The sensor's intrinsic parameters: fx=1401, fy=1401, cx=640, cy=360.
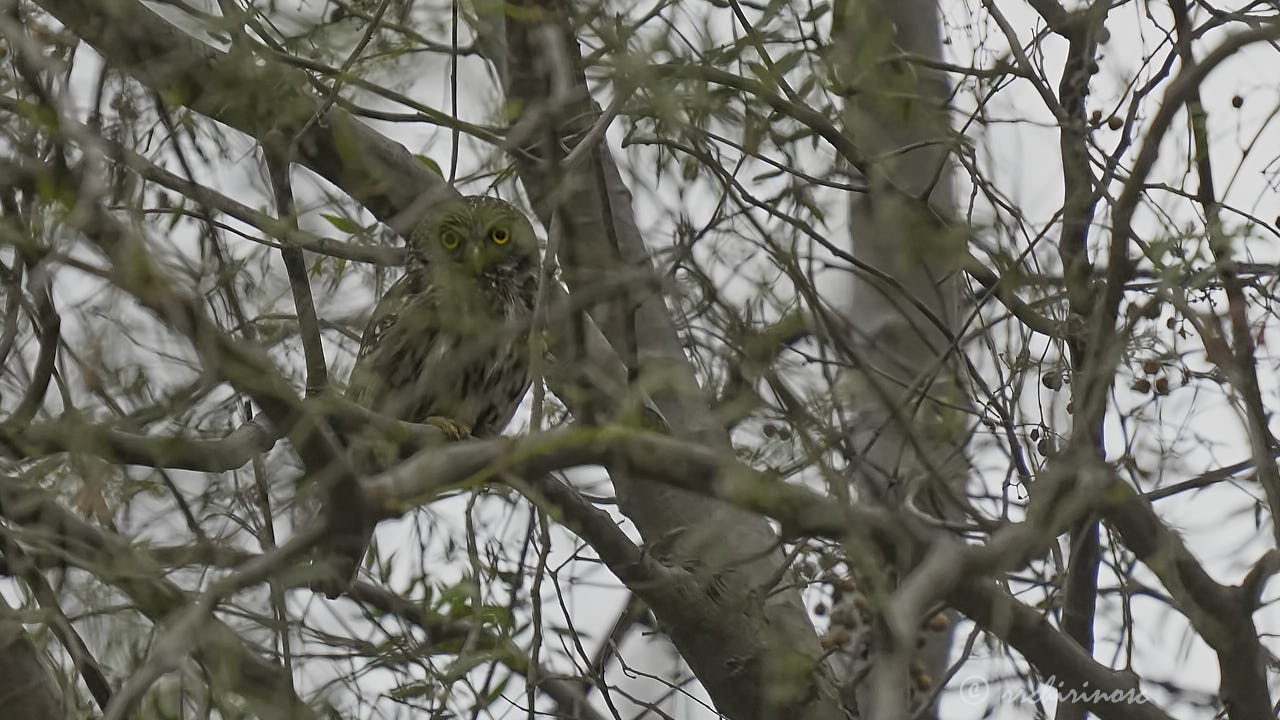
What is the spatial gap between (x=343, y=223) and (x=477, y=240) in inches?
50.6

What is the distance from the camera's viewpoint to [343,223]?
3.52 m

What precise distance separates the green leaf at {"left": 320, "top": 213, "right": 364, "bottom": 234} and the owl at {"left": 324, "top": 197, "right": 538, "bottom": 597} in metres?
0.27

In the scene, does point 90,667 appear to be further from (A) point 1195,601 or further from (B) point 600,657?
(A) point 1195,601

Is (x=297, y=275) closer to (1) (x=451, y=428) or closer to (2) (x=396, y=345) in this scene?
(1) (x=451, y=428)

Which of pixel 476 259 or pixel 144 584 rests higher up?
pixel 476 259

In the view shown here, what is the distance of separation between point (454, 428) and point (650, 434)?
1.85m

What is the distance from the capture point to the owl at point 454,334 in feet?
13.3

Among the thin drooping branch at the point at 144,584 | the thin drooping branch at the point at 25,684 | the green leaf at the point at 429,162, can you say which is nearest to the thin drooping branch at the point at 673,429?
the green leaf at the point at 429,162

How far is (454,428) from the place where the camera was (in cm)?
407

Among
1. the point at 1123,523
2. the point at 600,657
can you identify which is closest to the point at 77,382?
the point at 600,657

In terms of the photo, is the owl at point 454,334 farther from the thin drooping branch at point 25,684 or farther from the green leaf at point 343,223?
the thin drooping branch at point 25,684

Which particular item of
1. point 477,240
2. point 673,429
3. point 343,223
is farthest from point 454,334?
point 477,240

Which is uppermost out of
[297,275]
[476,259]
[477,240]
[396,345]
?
[477,240]

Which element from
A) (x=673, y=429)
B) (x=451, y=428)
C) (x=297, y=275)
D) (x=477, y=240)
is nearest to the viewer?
(x=297, y=275)
